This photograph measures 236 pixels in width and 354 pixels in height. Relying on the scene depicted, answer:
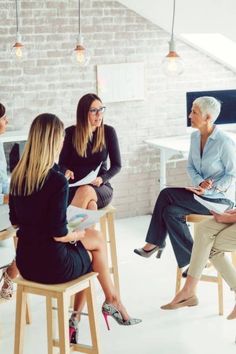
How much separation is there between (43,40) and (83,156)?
6.12 ft

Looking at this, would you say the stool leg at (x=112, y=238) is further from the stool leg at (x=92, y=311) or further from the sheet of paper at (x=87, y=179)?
the stool leg at (x=92, y=311)

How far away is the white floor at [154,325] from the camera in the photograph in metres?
4.26

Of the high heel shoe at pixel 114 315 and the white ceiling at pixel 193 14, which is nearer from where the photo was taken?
the high heel shoe at pixel 114 315

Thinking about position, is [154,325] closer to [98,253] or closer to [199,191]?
[98,253]

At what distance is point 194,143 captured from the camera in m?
5.09

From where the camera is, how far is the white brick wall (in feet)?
21.3

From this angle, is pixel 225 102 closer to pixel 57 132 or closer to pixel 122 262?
pixel 122 262

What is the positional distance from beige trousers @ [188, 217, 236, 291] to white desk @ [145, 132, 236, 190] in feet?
6.99

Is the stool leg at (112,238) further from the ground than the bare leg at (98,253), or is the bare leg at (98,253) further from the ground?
the bare leg at (98,253)

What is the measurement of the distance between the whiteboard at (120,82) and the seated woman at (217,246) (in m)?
2.62

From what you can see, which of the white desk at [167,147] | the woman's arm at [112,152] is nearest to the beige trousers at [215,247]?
the woman's arm at [112,152]

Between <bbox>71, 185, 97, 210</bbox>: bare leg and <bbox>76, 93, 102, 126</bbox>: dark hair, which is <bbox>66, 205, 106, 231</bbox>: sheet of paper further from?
<bbox>76, 93, 102, 126</bbox>: dark hair

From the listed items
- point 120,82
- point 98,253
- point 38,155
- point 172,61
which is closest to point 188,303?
point 98,253

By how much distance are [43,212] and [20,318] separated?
A: 0.63 meters
